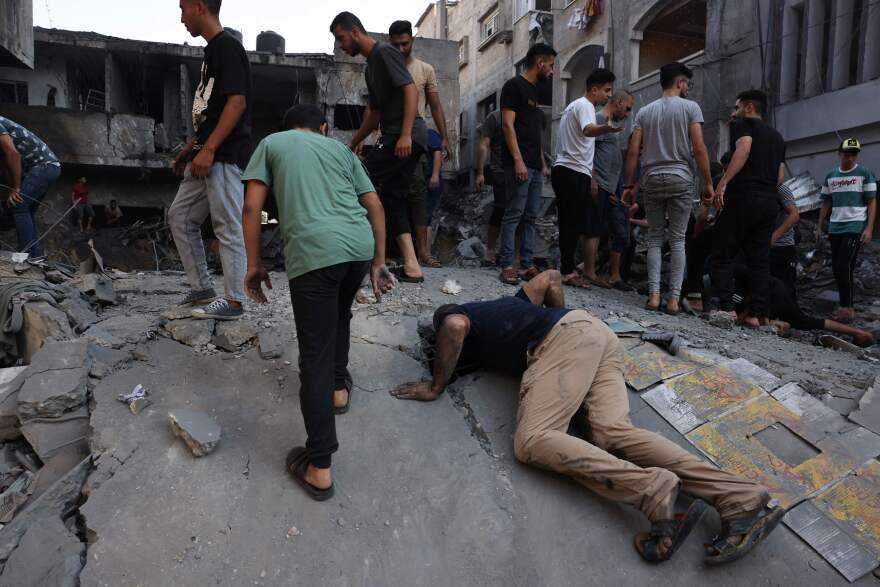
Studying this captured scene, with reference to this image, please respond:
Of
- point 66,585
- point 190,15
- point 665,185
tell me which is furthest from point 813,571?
point 190,15

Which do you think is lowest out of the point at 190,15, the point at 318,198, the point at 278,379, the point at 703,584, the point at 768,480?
the point at 703,584

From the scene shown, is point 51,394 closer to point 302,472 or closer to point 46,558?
point 46,558

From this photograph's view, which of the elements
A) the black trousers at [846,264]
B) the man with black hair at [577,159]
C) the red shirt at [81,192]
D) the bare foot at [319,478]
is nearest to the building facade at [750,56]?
the black trousers at [846,264]

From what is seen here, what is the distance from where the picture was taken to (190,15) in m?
3.08

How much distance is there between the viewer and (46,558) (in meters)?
1.95

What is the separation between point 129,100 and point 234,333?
16.0 metres

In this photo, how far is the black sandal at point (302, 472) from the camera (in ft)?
7.39

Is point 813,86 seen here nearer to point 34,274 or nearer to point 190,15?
point 190,15

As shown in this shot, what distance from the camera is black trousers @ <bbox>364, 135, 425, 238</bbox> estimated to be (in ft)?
13.8

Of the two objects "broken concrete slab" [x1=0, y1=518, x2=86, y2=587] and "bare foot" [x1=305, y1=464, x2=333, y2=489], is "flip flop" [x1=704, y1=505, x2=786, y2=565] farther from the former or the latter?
"broken concrete slab" [x1=0, y1=518, x2=86, y2=587]

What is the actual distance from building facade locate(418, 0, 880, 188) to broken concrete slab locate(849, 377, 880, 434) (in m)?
6.45

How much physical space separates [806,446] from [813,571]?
0.67m

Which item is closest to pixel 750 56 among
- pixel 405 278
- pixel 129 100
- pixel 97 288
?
pixel 405 278

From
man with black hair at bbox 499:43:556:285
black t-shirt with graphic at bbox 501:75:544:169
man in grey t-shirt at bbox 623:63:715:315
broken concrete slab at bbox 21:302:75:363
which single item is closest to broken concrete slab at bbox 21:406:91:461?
broken concrete slab at bbox 21:302:75:363
